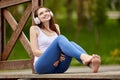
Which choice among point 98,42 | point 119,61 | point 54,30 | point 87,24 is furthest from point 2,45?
point 87,24

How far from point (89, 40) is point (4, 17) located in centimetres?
3231

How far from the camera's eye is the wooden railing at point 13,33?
7875 mm

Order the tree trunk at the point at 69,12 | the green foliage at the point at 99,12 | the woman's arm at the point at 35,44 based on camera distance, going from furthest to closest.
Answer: the tree trunk at the point at 69,12 → the green foliage at the point at 99,12 → the woman's arm at the point at 35,44

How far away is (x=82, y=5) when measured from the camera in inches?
1331

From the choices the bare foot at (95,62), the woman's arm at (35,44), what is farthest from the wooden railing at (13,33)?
the bare foot at (95,62)

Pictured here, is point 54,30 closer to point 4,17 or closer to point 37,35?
point 37,35

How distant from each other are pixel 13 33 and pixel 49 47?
1731mm

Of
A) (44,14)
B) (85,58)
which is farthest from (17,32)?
(85,58)

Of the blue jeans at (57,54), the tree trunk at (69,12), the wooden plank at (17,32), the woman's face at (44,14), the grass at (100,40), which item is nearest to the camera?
the blue jeans at (57,54)

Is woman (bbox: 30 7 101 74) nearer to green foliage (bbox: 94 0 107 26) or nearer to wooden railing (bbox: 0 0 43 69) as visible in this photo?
wooden railing (bbox: 0 0 43 69)

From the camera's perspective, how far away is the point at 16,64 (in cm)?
824

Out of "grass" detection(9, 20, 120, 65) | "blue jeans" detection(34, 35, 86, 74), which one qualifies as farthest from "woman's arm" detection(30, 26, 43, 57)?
"grass" detection(9, 20, 120, 65)

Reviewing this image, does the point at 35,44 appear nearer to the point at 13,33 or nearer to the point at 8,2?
the point at 13,33

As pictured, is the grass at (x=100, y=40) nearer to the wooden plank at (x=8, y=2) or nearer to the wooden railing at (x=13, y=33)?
the wooden railing at (x=13, y=33)
